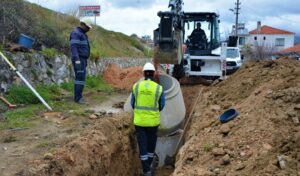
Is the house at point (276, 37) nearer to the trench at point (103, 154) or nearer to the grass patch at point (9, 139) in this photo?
the trench at point (103, 154)

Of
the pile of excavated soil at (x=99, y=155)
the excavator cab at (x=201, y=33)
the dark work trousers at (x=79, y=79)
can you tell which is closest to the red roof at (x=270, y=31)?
the excavator cab at (x=201, y=33)

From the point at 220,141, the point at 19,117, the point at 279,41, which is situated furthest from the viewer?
the point at 279,41

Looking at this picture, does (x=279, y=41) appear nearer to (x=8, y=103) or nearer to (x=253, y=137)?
(x=8, y=103)

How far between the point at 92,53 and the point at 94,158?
384 inches

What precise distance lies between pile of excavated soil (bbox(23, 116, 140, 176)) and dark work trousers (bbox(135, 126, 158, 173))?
0.55 metres

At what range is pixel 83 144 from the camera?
24.5 feet

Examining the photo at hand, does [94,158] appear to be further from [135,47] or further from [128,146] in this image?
[135,47]

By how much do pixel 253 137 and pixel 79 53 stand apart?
5880mm

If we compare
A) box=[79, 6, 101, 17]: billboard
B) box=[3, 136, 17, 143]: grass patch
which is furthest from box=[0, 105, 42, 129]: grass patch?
box=[79, 6, 101, 17]: billboard

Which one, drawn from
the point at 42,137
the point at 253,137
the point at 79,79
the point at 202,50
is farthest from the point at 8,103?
the point at 202,50

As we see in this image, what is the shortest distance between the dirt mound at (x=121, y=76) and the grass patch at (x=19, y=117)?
6.61 metres

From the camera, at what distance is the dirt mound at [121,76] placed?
16578mm

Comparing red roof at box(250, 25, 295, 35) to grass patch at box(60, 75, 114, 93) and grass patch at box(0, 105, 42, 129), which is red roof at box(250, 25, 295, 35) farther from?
grass patch at box(0, 105, 42, 129)

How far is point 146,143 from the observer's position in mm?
8383
